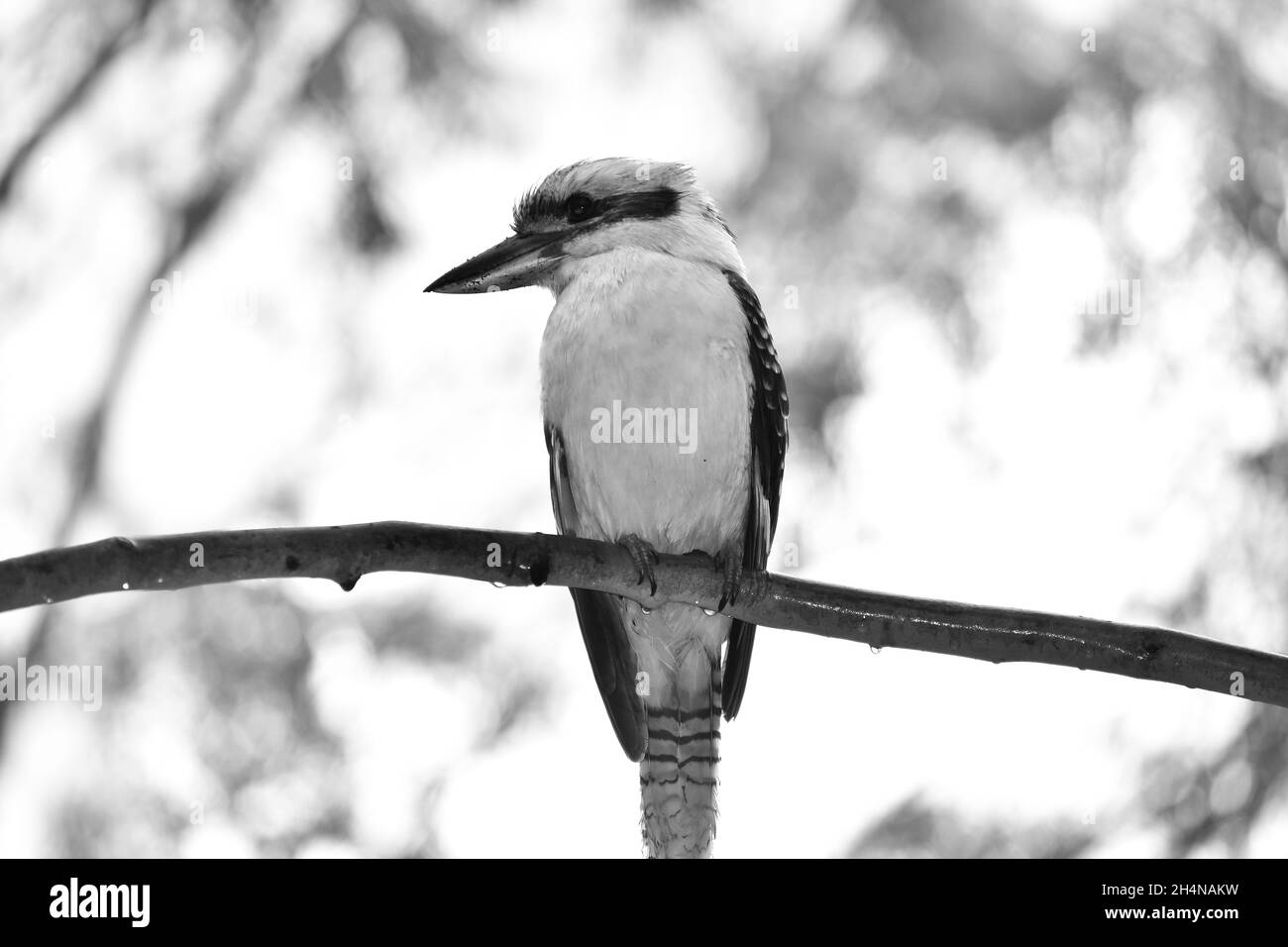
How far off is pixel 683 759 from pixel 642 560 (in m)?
0.85

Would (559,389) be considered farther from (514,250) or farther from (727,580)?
(727,580)

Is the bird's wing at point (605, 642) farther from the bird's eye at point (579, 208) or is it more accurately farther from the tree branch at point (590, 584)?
the tree branch at point (590, 584)

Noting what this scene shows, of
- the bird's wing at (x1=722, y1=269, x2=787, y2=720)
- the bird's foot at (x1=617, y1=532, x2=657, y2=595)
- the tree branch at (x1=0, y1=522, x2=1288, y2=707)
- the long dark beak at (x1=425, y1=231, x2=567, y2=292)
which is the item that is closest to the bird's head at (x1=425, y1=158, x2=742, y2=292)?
the long dark beak at (x1=425, y1=231, x2=567, y2=292)

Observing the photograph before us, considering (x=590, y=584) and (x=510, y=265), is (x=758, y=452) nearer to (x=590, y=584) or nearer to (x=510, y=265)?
(x=510, y=265)

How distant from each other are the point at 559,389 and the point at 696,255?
47 centimetres

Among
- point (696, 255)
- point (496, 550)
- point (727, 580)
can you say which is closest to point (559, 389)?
point (696, 255)

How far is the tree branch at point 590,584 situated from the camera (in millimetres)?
1660

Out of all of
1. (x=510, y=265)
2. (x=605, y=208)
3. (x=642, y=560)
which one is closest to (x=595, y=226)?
(x=605, y=208)

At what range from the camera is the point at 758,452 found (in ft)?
9.80

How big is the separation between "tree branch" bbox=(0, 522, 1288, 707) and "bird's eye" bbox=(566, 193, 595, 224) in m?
1.21

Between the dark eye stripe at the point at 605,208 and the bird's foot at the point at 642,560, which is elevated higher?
the dark eye stripe at the point at 605,208

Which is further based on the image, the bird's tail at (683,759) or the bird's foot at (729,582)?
the bird's tail at (683,759)

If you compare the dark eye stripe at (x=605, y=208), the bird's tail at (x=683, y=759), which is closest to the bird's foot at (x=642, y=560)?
the bird's tail at (x=683, y=759)
